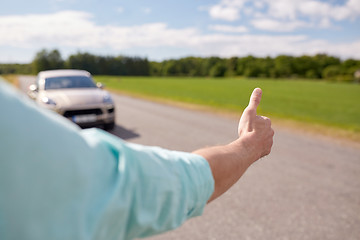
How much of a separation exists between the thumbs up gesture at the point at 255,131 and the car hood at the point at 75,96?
673 centimetres

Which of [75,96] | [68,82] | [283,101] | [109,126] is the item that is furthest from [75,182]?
[283,101]

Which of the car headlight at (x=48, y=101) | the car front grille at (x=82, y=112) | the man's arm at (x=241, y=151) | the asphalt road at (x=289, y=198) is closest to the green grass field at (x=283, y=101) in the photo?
the man's arm at (x=241, y=151)

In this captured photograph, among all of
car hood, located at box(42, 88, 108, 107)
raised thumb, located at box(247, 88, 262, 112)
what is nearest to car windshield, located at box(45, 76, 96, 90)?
car hood, located at box(42, 88, 108, 107)

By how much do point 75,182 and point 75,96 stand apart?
7448 millimetres

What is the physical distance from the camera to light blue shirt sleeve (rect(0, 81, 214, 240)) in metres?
0.47

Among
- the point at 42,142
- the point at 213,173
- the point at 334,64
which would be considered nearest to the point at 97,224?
A: the point at 42,142

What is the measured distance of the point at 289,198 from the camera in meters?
3.88

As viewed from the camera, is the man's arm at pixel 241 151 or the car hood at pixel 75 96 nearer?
the man's arm at pixel 241 151

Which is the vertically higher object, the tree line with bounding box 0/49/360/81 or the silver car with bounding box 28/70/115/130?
the tree line with bounding box 0/49/360/81

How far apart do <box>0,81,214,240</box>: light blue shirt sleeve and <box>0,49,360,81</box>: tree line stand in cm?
8218

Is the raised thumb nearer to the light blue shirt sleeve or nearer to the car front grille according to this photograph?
the light blue shirt sleeve

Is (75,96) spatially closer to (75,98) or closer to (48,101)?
(75,98)

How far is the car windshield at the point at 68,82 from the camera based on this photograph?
320 inches

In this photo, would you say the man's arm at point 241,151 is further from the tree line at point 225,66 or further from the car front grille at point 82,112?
the tree line at point 225,66
